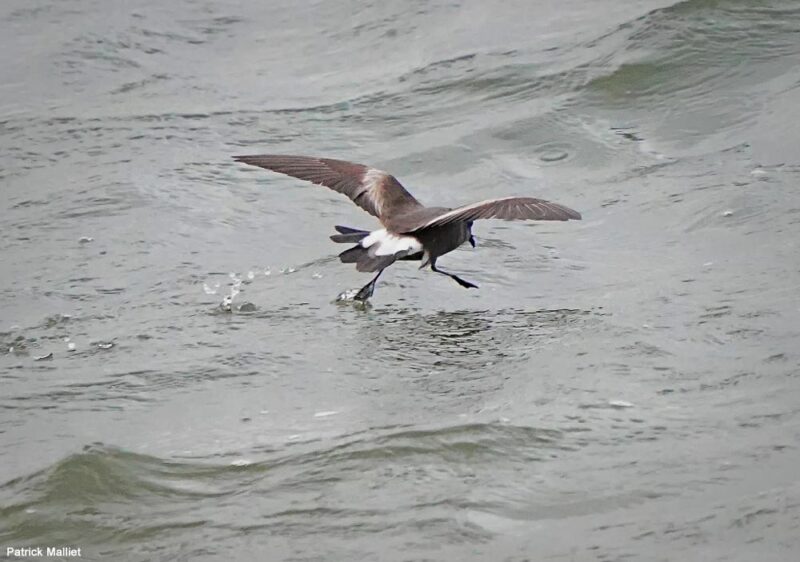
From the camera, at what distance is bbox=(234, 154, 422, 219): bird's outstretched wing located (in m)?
7.52

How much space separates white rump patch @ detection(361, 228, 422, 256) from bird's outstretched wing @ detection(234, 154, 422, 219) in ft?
1.18

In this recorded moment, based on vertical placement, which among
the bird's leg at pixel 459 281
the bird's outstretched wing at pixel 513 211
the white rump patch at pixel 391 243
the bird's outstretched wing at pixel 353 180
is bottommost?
the bird's leg at pixel 459 281

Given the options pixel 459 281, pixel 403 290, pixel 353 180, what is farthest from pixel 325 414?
pixel 353 180

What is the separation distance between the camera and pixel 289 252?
308 inches

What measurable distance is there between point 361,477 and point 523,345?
5.53 feet

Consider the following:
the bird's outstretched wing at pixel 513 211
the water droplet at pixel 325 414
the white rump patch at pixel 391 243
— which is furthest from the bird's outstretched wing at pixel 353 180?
the water droplet at pixel 325 414

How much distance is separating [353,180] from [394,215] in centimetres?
55

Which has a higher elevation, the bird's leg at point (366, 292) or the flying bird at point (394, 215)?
the flying bird at point (394, 215)

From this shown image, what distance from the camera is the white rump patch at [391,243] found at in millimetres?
6863

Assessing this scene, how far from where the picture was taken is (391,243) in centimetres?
695

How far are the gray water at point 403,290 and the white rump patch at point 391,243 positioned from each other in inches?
13.2

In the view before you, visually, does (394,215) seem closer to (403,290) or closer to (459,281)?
(403,290)

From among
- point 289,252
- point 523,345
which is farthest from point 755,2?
point 523,345

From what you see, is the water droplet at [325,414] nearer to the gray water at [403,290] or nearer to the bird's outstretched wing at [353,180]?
the gray water at [403,290]
